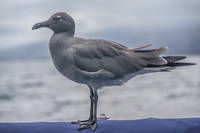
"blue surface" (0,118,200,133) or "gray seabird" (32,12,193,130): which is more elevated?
"gray seabird" (32,12,193,130)

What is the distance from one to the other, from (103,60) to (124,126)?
31 cm

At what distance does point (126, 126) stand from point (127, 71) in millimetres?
249

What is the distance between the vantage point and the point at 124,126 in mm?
1377

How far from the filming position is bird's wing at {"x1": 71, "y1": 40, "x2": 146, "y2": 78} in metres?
1.43

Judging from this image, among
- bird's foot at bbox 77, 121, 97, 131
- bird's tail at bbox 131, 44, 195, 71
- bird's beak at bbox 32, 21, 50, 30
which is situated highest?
bird's beak at bbox 32, 21, 50, 30

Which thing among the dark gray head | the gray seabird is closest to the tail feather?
the gray seabird

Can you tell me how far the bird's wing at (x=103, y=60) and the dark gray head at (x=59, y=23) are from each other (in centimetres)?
11

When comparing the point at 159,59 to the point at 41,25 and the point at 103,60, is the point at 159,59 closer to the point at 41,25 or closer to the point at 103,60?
the point at 103,60

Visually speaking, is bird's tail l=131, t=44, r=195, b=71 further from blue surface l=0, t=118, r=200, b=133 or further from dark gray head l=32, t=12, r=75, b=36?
dark gray head l=32, t=12, r=75, b=36

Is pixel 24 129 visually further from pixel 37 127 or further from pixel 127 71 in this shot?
pixel 127 71

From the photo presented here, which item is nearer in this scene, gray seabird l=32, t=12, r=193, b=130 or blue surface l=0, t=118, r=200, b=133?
blue surface l=0, t=118, r=200, b=133

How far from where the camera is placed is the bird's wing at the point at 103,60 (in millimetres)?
1429

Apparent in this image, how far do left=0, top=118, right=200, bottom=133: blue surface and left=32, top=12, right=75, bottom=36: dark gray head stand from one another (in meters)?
0.44

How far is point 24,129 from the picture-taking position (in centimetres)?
141
